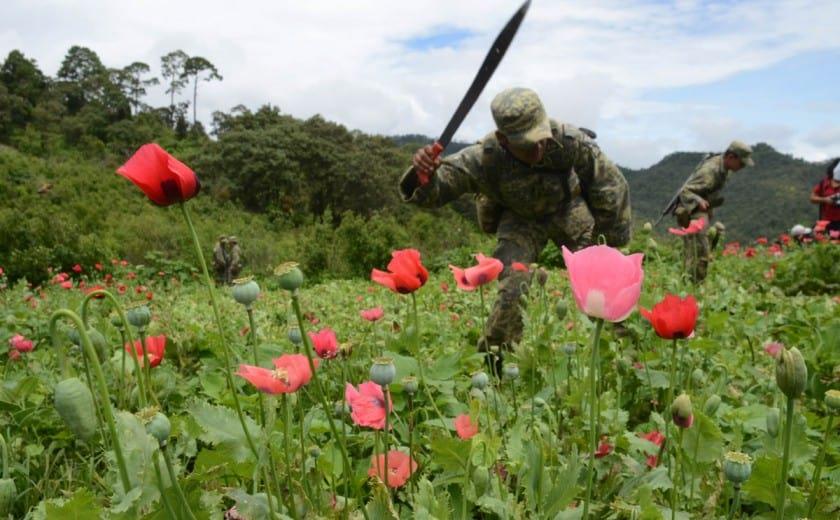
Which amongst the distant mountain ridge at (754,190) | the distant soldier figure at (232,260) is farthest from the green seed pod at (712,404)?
the distant mountain ridge at (754,190)

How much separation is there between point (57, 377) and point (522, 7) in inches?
105

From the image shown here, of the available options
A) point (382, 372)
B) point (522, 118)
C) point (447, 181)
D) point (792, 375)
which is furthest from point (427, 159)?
point (792, 375)

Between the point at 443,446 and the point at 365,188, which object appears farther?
the point at 365,188

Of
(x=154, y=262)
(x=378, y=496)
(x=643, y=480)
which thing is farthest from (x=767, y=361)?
(x=154, y=262)

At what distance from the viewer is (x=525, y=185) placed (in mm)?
3410

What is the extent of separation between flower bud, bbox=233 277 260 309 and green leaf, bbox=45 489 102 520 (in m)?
0.32

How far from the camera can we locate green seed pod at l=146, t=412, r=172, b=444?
753mm

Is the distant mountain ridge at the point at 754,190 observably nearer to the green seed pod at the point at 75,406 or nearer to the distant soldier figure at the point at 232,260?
the distant soldier figure at the point at 232,260

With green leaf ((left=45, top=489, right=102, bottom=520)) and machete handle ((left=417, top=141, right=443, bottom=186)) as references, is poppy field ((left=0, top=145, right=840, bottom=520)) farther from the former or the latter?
machete handle ((left=417, top=141, right=443, bottom=186))

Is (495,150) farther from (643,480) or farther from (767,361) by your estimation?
(643,480)

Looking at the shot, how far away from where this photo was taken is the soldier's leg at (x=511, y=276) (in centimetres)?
337

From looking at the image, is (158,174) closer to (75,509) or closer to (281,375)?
(281,375)

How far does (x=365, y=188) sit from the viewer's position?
81.8 ft

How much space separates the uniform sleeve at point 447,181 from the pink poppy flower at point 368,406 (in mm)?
2105
